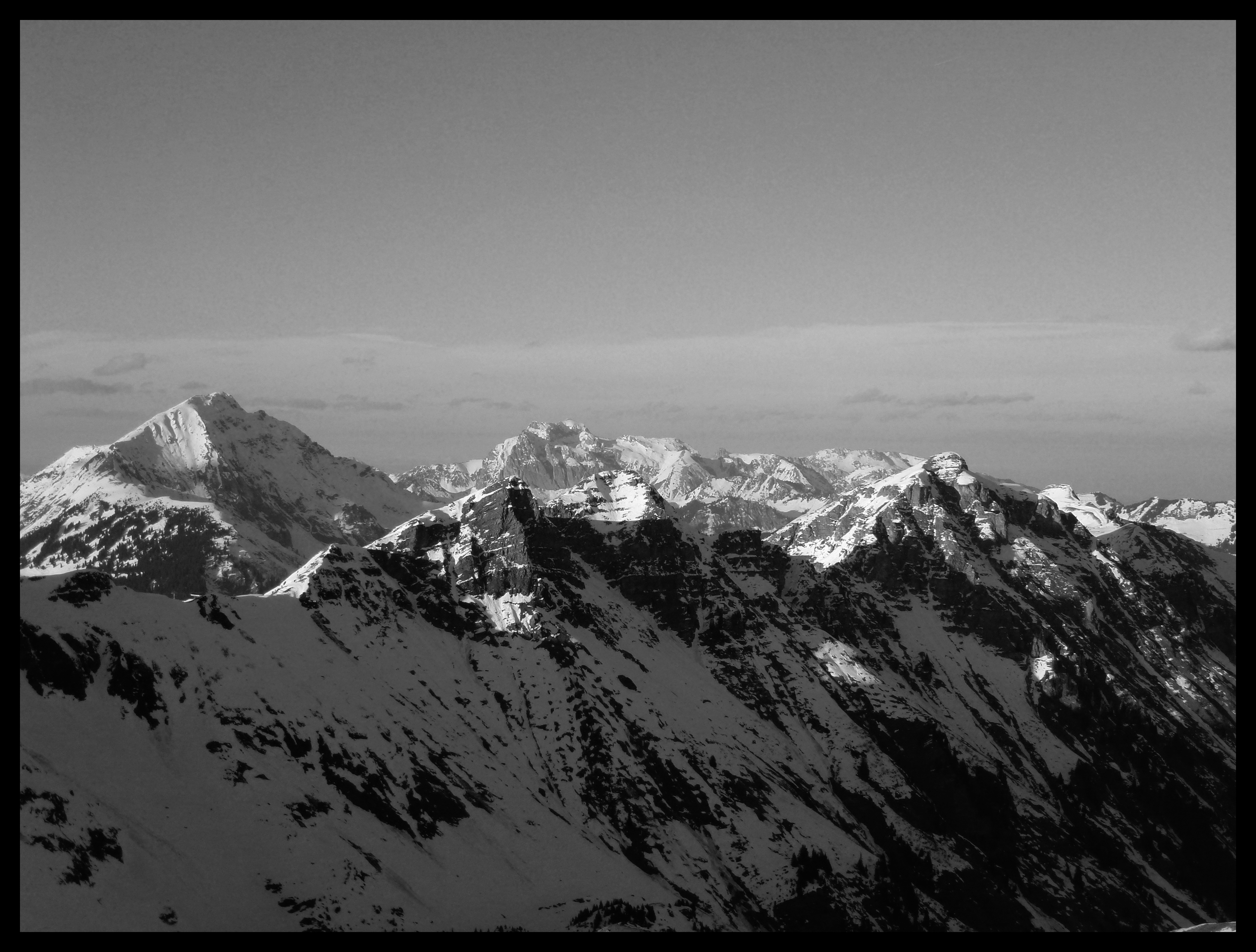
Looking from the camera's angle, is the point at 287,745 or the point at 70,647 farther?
the point at 287,745
